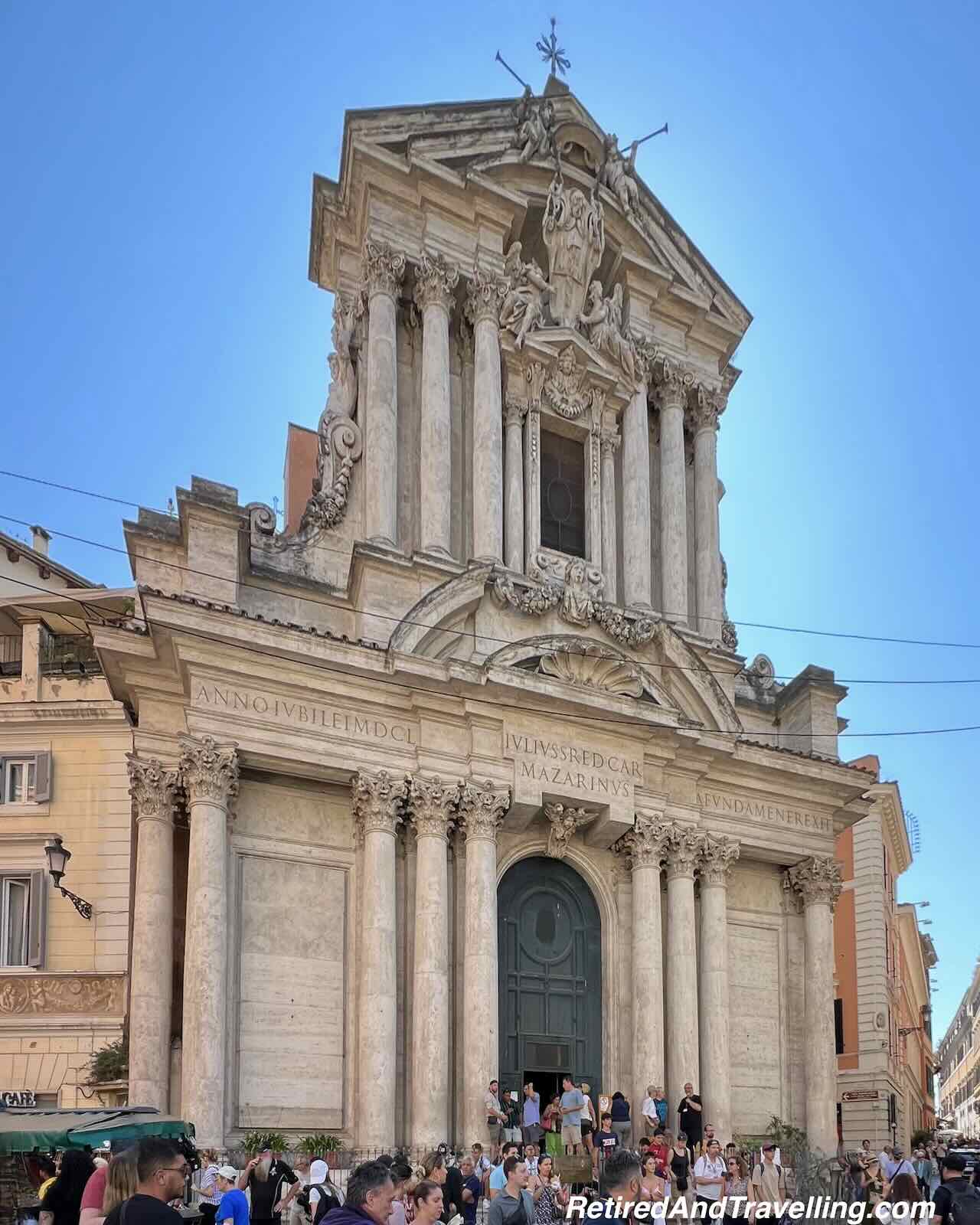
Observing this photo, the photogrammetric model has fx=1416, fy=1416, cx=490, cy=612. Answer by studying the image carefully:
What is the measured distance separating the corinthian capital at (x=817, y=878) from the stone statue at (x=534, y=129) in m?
15.1

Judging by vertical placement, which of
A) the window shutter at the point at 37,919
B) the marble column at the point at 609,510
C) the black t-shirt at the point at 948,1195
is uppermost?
the marble column at the point at 609,510

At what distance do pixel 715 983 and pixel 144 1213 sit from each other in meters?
20.7

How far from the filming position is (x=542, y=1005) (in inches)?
970

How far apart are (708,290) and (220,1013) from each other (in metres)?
18.4

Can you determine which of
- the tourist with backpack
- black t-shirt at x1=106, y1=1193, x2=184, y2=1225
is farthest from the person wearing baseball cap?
black t-shirt at x1=106, y1=1193, x2=184, y2=1225

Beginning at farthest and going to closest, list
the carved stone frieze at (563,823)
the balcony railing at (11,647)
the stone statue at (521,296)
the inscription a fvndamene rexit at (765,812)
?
the balcony railing at (11,647)
the stone statue at (521,296)
the inscription a fvndamene rexit at (765,812)
the carved stone frieze at (563,823)

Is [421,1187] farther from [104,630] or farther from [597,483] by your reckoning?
[597,483]

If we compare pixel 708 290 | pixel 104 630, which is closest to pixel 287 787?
pixel 104 630

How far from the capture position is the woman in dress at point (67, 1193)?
11.7 metres

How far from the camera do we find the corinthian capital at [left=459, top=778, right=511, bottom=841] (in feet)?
76.6

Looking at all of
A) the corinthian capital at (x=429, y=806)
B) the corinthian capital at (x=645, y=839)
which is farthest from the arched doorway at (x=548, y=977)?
the corinthian capital at (x=429, y=806)

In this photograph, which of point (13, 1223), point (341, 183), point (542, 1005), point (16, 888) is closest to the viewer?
point (13, 1223)

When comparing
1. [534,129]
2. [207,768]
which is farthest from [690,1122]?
[534,129]

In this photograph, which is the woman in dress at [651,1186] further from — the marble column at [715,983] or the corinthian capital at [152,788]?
the marble column at [715,983]
